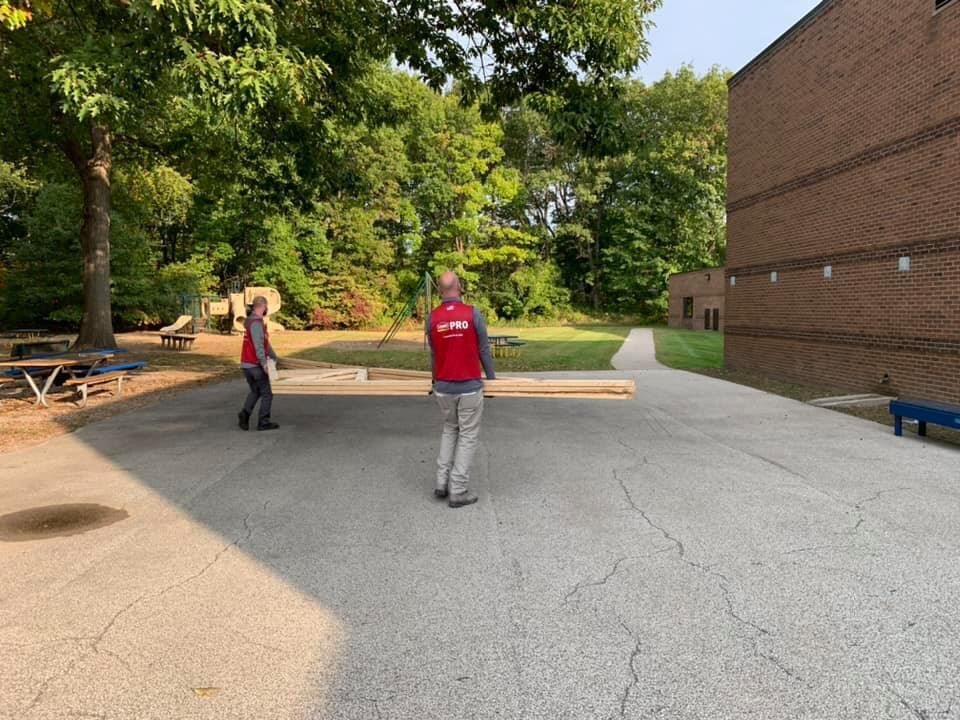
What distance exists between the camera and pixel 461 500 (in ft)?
16.8

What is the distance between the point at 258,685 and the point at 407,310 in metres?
20.4

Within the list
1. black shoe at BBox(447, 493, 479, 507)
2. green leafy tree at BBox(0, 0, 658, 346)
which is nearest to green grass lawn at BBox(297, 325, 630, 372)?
green leafy tree at BBox(0, 0, 658, 346)

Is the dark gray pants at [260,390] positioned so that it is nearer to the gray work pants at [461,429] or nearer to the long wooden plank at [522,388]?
the long wooden plank at [522,388]

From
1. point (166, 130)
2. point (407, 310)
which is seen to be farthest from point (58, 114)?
point (407, 310)

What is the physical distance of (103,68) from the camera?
22.7ft

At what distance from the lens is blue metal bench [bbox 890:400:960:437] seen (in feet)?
22.6

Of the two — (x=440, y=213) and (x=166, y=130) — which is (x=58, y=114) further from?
(x=440, y=213)

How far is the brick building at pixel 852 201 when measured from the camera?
31.4 feet

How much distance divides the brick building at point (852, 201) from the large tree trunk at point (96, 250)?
1613 centimetres

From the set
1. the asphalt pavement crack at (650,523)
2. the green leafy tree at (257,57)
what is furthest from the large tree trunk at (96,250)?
the asphalt pavement crack at (650,523)

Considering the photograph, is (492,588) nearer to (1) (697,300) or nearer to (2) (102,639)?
(2) (102,639)

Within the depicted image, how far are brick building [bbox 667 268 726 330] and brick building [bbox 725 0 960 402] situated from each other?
23676 millimetres

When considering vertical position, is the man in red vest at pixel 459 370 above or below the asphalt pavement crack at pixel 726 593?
above

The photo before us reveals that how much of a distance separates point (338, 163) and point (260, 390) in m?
7.45
